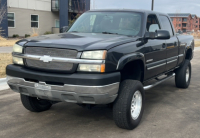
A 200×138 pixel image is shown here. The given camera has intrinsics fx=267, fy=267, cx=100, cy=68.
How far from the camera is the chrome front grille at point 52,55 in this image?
3.67 metres

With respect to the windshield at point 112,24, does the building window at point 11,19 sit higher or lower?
higher

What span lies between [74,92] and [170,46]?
296cm

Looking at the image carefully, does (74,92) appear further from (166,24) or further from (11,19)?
(11,19)

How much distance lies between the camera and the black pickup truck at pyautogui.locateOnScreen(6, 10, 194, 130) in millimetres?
3584

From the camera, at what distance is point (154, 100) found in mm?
6012

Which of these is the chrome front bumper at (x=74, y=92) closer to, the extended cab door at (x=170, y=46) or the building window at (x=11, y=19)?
the extended cab door at (x=170, y=46)

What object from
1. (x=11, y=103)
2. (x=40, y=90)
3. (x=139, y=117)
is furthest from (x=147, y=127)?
(x=11, y=103)

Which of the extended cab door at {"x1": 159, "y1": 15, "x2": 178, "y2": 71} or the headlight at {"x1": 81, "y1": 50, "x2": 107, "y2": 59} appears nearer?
the headlight at {"x1": 81, "y1": 50, "x2": 107, "y2": 59}

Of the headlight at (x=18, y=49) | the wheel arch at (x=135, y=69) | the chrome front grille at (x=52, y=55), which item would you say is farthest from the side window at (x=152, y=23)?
the headlight at (x=18, y=49)

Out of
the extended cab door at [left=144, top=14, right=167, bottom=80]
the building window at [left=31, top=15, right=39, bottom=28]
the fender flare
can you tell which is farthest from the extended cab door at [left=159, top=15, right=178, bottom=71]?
the building window at [left=31, top=15, right=39, bottom=28]

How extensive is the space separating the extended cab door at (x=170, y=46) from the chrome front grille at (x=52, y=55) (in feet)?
8.69

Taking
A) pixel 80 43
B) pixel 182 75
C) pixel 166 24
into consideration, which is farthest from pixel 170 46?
pixel 80 43

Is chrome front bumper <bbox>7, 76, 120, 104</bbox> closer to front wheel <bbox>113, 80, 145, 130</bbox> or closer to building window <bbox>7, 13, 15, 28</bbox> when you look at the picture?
front wheel <bbox>113, 80, 145, 130</bbox>

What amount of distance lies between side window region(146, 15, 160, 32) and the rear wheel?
7.99ft
